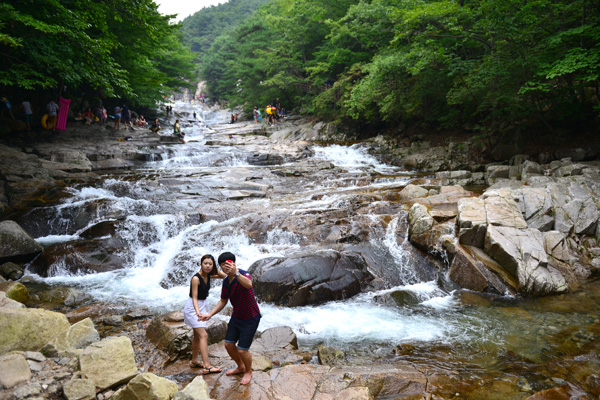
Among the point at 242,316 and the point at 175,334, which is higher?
the point at 242,316

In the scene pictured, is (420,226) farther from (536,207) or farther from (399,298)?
(536,207)

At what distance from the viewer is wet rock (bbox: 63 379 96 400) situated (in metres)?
2.91

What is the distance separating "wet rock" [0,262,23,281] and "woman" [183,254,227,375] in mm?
6278

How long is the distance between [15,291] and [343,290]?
6380mm

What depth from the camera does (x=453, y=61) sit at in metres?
15.8

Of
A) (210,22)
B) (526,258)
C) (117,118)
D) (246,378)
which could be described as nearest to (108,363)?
(246,378)

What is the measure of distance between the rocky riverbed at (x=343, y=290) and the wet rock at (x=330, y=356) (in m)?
0.02

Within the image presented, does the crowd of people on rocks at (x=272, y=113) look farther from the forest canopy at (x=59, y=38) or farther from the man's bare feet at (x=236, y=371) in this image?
the man's bare feet at (x=236, y=371)

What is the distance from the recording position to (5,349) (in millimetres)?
3357

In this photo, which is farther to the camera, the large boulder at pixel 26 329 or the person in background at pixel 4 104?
the person in background at pixel 4 104

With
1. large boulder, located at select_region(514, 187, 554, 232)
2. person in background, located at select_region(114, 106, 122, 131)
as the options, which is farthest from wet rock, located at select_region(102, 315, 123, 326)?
person in background, located at select_region(114, 106, 122, 131)

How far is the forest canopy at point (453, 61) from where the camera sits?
10422mm

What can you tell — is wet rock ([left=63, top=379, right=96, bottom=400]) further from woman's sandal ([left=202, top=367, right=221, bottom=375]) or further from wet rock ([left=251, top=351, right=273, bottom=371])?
wet rock ([left=251, top=351, right=273, bottom=371])

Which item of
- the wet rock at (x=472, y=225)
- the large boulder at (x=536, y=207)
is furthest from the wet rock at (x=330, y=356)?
the large boulder at (x=536, y=207)
